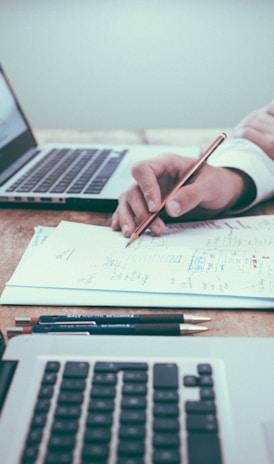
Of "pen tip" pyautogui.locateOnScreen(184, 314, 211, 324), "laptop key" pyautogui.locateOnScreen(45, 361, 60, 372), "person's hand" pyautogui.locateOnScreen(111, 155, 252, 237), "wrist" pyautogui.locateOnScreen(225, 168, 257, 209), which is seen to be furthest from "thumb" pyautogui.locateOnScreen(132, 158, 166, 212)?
"laptop key" pyautogui.locateOnScreen(45, 361, 60, 372)

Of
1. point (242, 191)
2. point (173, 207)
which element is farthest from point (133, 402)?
point (242, 191)

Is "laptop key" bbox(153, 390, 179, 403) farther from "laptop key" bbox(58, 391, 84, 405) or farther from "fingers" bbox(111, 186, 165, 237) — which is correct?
"fingers" bbox(111, 186, 165, 237)

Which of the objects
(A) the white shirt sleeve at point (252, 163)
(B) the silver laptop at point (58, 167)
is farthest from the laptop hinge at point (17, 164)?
(A) the white shirt sleeve at point (252, 163)

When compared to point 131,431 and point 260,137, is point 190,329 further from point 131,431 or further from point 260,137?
point 260,137

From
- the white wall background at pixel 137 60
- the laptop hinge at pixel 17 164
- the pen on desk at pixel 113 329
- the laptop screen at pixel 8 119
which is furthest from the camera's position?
the white wall background at pixel 137 60

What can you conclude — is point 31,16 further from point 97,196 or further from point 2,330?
point 2,330

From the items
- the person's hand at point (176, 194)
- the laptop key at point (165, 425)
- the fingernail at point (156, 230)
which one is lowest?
the laptop key at point (165, 425)

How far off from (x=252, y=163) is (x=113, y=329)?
410mm

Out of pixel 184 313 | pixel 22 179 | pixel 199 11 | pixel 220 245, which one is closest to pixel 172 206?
pixel 220 245

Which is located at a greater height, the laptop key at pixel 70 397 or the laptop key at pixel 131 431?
the laptop key at pixel 70 397

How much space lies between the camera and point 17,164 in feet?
2.95

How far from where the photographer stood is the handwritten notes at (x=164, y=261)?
51 centimetres

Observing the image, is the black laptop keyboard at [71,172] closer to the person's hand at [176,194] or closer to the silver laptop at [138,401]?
the person's hand at [176,194]

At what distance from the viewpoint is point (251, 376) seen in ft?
1.21
